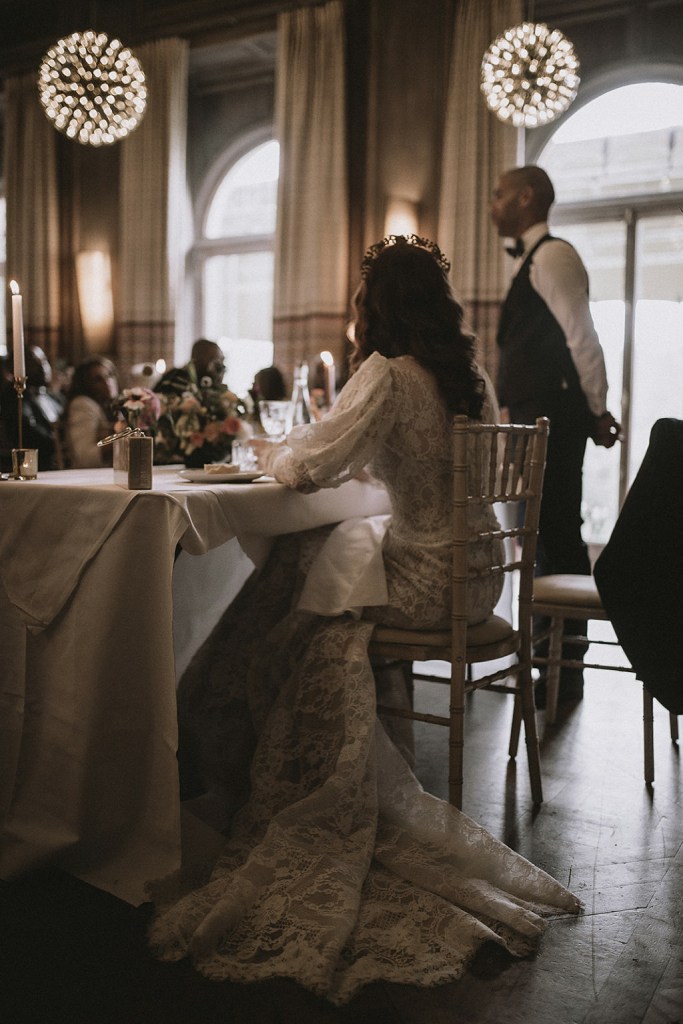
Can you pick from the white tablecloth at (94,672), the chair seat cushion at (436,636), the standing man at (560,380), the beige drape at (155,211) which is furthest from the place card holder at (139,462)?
the beige drape at (155,211)

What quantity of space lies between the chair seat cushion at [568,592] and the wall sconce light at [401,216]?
145 inches

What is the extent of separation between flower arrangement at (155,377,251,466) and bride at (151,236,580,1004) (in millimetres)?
350

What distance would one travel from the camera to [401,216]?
19.5 ft

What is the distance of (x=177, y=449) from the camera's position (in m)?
2.81

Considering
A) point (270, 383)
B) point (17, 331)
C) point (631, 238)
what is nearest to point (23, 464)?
point (17, 331)

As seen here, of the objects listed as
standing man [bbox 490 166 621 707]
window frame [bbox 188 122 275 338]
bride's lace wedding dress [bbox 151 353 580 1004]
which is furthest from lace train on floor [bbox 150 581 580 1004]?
window frame [bbox 188 122 275 338]

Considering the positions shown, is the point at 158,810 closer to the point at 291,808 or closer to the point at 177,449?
the point at 291,808

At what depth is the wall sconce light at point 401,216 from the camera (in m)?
5.95

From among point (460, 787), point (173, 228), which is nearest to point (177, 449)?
point (460, 787)

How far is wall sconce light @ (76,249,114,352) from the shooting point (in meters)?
7.44

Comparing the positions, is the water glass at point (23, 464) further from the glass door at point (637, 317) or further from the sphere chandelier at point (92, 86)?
the glass door at point (637, 317)

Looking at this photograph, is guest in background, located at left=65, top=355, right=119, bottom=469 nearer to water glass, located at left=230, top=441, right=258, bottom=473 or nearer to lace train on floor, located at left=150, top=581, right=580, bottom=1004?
water glass, located at left=230, top=441, right=258, bottom=473

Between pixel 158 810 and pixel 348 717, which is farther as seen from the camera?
pixel 348 717

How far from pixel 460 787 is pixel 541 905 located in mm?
333
